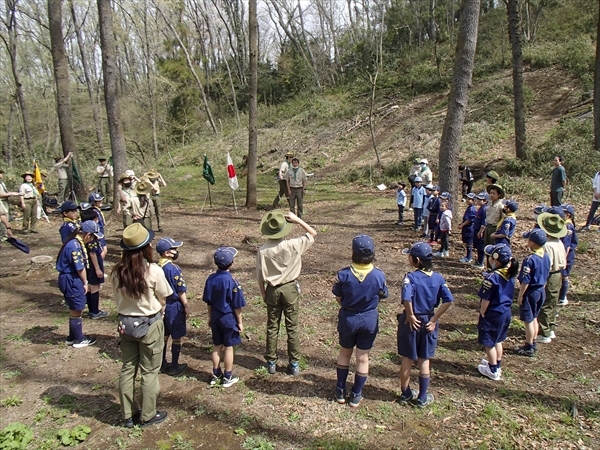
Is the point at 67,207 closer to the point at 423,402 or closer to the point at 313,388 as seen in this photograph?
the point at 313,388

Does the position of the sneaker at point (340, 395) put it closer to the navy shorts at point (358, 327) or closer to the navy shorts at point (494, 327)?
the navy shorts at point (358, 327)

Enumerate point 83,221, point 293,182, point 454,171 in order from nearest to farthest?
point 83,221
point 454,171
point 293,182

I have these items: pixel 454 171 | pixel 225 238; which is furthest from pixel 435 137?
pixel 225 238

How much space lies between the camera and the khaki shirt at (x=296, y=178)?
37.8 ft

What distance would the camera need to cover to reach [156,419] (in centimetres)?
406

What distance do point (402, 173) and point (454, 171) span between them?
911 centimetres

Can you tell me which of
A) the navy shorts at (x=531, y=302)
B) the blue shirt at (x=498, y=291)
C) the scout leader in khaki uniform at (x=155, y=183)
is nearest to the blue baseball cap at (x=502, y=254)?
the blue shirt at (x=498, y=291)

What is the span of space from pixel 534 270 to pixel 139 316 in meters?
4.62

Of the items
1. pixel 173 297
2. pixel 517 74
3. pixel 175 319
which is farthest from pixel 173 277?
pixel 517 74

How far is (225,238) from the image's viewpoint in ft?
36.7

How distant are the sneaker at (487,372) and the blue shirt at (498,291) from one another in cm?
78

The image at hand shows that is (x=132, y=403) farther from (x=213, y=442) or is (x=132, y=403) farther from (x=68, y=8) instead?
(x=68, y=8)

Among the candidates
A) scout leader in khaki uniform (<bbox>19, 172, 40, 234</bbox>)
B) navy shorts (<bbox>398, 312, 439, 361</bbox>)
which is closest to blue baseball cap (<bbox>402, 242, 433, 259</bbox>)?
navy shorts (<bbox>398, 312, 439, 361</bbox>)

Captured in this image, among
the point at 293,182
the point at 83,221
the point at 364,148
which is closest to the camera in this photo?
the point at 83,221
